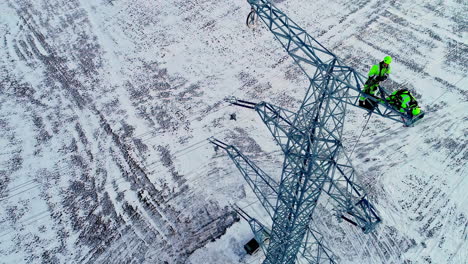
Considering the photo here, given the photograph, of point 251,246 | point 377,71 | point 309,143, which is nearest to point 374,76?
point 377,71

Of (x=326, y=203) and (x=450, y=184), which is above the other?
(x=326, y=203)

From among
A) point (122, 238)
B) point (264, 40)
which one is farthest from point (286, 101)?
point (122, 238)

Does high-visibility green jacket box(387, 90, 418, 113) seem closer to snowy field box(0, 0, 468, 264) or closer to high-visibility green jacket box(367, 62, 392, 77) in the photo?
high-visibility green jacket box(367, 62, 392, 77)

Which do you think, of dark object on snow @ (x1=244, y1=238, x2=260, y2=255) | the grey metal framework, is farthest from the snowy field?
the grey metal framework

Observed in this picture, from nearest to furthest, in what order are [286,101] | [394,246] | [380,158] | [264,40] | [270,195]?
[394,246], [270,195], [380,158], [286,101], [264,40]

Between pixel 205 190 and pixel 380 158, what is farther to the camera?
pixel 380 158

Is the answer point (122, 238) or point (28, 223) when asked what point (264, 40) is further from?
point (28, 223)
